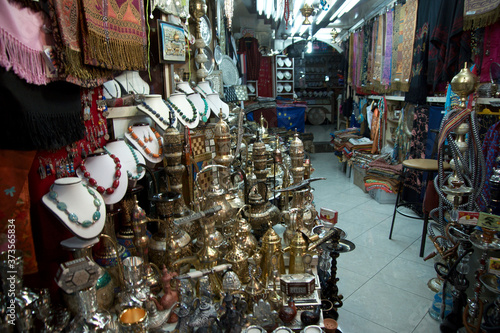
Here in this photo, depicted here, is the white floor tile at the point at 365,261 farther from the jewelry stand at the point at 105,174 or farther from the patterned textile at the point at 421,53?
the jewelry stand at the point at 105,174

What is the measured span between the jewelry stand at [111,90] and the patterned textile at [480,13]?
269cm

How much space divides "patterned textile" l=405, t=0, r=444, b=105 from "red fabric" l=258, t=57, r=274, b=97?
580 cm

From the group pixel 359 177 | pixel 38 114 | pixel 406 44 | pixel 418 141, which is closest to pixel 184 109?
pixel 38 114

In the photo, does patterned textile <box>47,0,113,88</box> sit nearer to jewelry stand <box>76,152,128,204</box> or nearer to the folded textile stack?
jewelry stand <box>76,152,128,204</box>

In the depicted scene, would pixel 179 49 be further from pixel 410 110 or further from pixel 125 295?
pixel 410 110

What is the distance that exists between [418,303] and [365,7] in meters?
5.54

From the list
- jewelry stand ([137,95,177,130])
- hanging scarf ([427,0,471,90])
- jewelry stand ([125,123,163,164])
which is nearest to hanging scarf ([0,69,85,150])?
jewelry stand ([125,123,163,164])

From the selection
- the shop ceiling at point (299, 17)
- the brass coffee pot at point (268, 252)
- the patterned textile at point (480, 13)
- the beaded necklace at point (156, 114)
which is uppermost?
the shop ceiling at point (299, 17)

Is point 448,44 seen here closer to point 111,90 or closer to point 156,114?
point 156,114

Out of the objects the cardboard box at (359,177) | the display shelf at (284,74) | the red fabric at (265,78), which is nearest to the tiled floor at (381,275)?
the cardboard box at (359,177)

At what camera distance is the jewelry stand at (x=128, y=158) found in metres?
1.41

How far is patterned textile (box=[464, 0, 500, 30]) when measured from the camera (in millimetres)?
2366

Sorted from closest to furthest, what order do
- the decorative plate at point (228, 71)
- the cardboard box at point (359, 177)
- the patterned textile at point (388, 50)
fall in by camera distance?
the decorative plate at point (228, 71) < the patterned textile at point (388, 50) < the cardboard box at point (359, 177)

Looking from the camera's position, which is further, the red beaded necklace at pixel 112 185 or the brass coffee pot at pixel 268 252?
the brass coffee pot at pixel 268 252
